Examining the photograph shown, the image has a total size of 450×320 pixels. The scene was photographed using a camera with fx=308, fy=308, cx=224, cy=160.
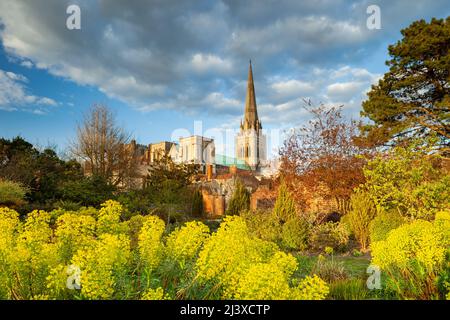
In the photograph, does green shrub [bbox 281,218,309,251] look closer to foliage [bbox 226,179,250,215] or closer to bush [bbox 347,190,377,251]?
bush [bbox 347,190,377,251]

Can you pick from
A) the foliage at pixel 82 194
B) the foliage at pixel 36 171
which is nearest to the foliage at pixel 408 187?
the foliage at pixel 82 194

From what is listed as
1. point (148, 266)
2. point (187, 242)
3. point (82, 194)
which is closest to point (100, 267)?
point (148, 266)

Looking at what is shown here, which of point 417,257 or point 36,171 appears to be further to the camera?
point 36,171

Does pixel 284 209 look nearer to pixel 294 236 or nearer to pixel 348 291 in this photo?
pixel 294 236

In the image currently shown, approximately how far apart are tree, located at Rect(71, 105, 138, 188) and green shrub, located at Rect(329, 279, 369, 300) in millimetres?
20397

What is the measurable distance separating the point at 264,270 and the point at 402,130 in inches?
752

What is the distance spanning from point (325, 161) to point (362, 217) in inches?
216

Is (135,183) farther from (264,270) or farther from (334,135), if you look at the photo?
(264,270)

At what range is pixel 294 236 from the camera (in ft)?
28.9

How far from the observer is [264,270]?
2078 mm

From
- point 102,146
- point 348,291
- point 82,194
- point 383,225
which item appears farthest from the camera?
point 102,146

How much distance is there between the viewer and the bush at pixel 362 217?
9961 mm
